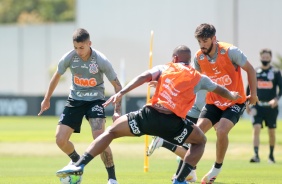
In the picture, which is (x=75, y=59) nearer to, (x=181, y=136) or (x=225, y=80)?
(x=225, y=80)

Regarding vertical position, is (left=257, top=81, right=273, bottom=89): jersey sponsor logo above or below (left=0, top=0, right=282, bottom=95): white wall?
above

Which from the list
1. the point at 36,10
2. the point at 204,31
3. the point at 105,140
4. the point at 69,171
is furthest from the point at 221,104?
the point at 36,10

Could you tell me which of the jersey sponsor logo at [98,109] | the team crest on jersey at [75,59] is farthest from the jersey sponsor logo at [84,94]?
the team crest on jersey at [75,59]

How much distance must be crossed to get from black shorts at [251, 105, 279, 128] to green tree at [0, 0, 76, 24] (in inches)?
3332

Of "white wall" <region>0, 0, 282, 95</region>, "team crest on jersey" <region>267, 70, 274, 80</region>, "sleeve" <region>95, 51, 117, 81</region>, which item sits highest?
"sleeve" <region>95, 51, 117, 81</region>

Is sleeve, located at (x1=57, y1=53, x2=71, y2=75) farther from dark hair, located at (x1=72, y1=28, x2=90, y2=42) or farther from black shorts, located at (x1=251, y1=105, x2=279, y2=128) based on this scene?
black shorts, located at (x1=251, y1=105, x2=279, y2=128)

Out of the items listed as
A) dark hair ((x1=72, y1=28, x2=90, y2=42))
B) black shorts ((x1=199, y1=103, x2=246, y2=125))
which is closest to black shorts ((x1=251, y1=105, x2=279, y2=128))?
black shorts ((x1=199, y1=103, x2=246, y2=125))

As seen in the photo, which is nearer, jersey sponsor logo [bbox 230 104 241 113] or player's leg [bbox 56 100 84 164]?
player's leg [bbox 56 100 84 164]

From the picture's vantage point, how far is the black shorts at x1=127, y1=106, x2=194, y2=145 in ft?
39.4

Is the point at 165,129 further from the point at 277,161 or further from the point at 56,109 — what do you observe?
the point at 56,109

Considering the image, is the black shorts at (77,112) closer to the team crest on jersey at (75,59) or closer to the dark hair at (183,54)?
the team crest on jersey at (75,59)

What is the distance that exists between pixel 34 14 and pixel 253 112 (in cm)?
8819

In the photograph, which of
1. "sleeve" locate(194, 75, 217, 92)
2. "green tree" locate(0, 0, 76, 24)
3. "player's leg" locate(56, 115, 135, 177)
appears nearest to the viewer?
"player's leg" locate(56, 115, 135, 177)

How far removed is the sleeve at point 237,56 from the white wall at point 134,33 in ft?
141
